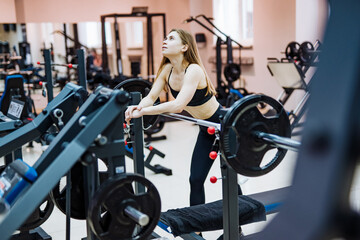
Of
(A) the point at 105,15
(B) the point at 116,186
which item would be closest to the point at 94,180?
(B) the point at 116,186

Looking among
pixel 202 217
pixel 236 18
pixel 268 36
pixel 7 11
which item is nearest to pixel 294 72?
pixel 268 36

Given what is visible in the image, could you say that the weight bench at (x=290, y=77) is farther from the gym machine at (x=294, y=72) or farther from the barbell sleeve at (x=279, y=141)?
the barbell sleeve at (x=279, y=141)

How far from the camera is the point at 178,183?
486 cm

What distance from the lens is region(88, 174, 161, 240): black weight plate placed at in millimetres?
1854

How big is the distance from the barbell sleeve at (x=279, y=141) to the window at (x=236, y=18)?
836 centimetres

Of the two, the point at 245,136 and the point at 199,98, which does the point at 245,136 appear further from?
the point at 199,98

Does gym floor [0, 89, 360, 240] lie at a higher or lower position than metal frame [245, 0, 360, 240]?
lower

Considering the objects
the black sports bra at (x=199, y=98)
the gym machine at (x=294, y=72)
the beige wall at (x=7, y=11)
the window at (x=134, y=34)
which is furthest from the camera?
the window at (x=134, y=34)

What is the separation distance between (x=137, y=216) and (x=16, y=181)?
1.58 ft

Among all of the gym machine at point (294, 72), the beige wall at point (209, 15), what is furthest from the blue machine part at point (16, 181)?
the beige wall at point (209, 15)

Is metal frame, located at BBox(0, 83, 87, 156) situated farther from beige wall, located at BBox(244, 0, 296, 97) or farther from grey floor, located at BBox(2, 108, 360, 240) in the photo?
beige wall, located at BBox(244, 0, 296, 97)

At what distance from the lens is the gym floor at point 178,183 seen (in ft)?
12.1

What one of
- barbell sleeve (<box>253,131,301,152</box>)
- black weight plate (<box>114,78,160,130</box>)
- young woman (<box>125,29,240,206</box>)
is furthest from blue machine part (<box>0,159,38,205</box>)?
black weight plate (<box>114,78,160,130</box>)

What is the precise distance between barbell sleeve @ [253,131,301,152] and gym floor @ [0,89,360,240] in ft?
2.61
